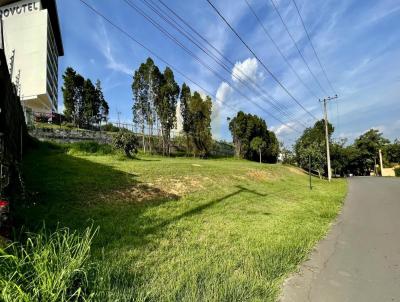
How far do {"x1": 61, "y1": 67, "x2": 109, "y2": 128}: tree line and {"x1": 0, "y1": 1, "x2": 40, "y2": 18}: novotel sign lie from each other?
13.2 metres

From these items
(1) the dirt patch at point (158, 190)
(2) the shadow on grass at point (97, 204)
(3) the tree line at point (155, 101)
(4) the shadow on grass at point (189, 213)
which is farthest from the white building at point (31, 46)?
(4) the shadow on grass at point (189, 213)

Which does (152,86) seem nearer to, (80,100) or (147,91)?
(147,91)

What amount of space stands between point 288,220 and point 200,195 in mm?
3354

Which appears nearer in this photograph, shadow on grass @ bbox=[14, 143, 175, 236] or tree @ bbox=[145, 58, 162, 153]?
shadow on grass @ bbox=[14, 143, 175, 236]

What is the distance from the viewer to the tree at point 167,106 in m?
35.7

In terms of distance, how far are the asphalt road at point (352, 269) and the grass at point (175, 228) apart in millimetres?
254

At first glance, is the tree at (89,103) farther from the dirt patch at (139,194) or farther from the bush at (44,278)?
the bush at (44,278)

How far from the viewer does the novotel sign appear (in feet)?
149

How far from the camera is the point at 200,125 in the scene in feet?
131

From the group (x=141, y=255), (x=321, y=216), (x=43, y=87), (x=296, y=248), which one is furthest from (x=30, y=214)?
(x=43, y=87)

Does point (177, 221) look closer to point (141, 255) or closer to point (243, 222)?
point (243, 222)

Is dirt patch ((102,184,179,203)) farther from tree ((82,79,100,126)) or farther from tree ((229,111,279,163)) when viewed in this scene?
tree ((229,111,279,163))

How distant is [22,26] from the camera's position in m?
44.6

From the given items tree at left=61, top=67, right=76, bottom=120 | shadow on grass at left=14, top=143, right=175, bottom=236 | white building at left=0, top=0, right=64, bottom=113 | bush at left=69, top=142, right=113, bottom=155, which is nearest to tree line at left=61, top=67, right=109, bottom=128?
tree at left=61, top=67, right=76, bottom=120
